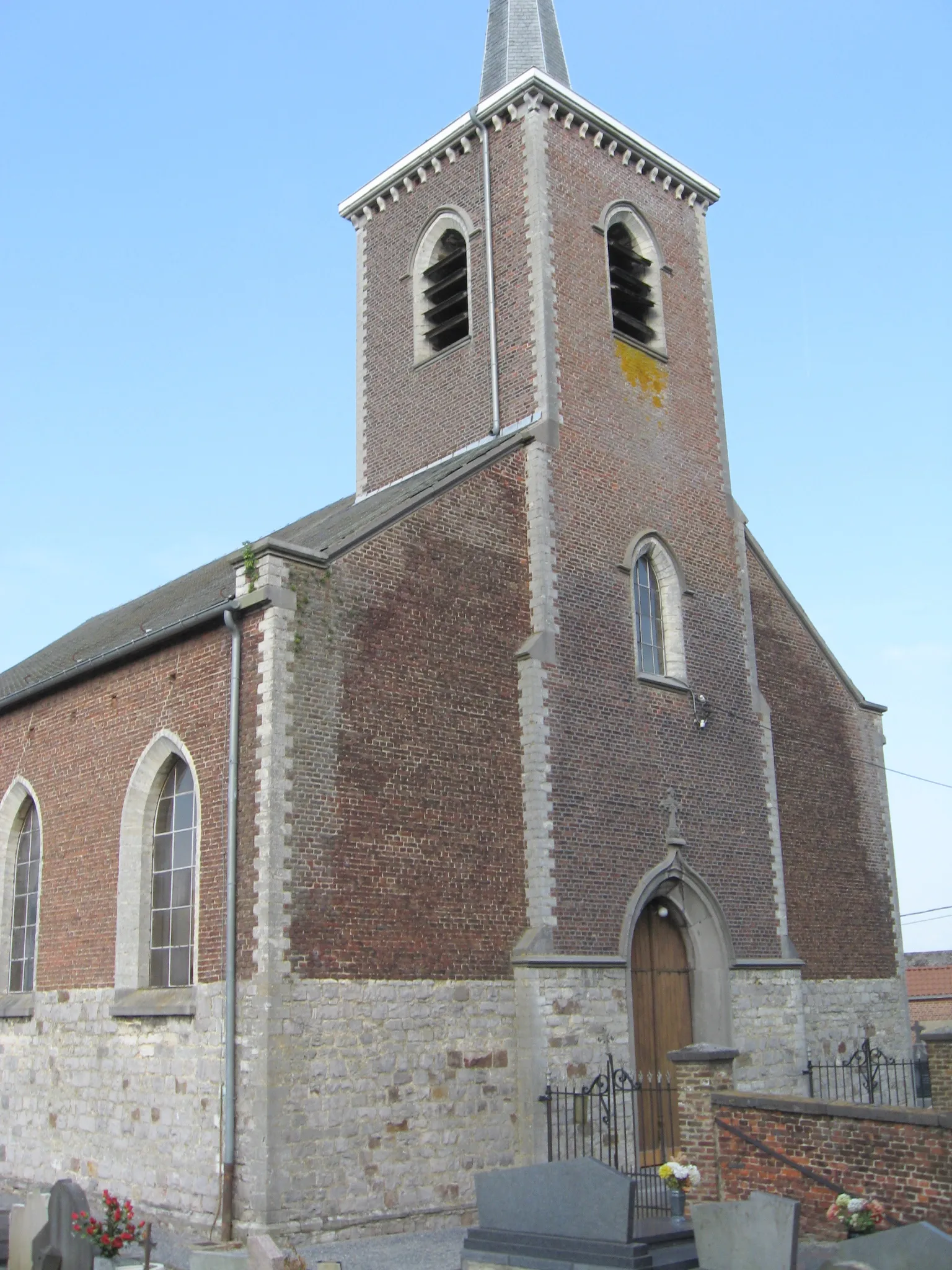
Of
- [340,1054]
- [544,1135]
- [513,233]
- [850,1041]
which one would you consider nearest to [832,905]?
[850,1041]

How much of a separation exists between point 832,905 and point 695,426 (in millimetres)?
7133

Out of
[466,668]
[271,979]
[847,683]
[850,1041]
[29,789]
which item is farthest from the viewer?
[847,683]

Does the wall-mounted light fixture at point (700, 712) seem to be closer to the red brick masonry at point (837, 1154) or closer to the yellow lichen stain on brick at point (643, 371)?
the yellow lichen stain on brick at point (643, 371)

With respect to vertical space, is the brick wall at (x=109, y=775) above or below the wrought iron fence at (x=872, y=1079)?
above

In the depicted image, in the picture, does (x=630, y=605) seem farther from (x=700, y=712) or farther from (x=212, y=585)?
(x=212, y=585)

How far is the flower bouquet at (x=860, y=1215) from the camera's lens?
982 centimetres

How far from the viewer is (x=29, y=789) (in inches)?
666

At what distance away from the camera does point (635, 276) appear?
1906cm

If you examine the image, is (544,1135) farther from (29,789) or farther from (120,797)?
(29,789)

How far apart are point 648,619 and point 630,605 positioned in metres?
0.62

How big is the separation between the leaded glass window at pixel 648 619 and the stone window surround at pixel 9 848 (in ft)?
26.3

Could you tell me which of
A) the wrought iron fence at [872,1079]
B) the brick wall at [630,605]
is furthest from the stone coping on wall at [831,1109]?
the wrought iron fence at [872,1079]

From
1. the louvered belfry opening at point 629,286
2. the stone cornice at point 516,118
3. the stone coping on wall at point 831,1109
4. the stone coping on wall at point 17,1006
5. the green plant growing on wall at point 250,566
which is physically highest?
the stone cornice at point 516,118

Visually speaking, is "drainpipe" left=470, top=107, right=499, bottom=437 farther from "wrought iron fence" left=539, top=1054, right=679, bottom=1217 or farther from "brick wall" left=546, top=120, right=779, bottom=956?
"wrought iron fence" left=539, top=1054, right=679, bottom=1217
